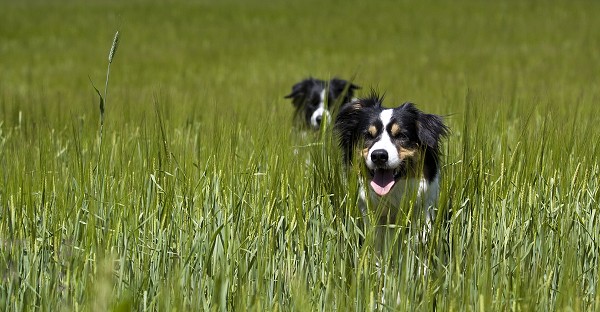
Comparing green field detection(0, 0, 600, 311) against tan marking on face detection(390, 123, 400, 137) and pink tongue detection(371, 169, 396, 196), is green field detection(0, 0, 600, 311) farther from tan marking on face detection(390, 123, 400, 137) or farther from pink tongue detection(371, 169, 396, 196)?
tan marking on face detection(390, 123, 400, 137)

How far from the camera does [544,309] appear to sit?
230cm

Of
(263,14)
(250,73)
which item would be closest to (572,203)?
(250,73)

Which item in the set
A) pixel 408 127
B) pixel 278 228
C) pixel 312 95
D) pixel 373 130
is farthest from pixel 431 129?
pixel 312 95

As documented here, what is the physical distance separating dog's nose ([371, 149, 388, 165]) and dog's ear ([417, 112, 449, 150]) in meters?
0.24

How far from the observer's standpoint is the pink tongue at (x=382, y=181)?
3.29 m

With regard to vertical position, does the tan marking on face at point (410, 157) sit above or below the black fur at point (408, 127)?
below

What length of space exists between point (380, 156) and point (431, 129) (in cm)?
36

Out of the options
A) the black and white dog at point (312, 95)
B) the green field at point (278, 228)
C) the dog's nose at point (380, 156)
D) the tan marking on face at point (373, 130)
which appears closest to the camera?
the green field at point (278, 228)

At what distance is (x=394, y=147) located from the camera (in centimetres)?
329

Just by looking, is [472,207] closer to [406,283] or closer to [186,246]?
[406,283]

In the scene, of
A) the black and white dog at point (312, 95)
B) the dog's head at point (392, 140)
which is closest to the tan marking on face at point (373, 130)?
the dog's head at point (392, 140)

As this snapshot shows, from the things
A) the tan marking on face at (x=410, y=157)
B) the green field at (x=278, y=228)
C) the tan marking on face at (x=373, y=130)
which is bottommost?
the green field at (x=278, y=228)

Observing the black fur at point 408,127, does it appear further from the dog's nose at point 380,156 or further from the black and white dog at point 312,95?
the black and white dog at point 312,95

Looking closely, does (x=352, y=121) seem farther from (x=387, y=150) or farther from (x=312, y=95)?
(x=312, y=95)
